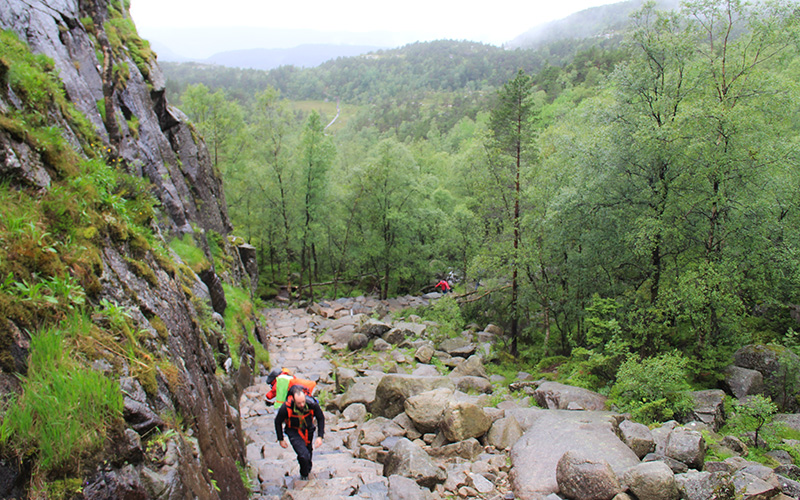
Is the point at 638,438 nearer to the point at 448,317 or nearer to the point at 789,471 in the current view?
the point at 789,471

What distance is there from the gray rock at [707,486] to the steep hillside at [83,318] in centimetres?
675

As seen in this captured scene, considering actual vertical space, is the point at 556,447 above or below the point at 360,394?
above

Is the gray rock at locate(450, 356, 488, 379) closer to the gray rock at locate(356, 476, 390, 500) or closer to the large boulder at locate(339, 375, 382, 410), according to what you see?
the large boulder at locate(339, 375, 382, 410)

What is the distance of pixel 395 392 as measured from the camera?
39.0 feet

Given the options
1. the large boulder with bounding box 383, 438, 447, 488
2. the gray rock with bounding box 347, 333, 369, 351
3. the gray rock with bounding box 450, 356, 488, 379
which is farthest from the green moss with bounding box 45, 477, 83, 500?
the gray rock with bounding box 347, 333, 369, 351

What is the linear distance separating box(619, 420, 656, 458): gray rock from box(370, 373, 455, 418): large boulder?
17.5 feet

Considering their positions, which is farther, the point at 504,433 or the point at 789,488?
the point at 504,433

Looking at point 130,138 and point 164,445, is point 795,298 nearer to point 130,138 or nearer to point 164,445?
point 164,445

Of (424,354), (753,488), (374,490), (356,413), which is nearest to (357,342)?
(424,354)

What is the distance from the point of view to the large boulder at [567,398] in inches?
453

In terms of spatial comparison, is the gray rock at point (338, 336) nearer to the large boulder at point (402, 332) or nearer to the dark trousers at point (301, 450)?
the large boulder at point (402, 332)

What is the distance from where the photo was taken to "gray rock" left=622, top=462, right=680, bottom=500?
6320 mm

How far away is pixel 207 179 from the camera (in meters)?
18.5

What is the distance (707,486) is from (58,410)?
822 cm
